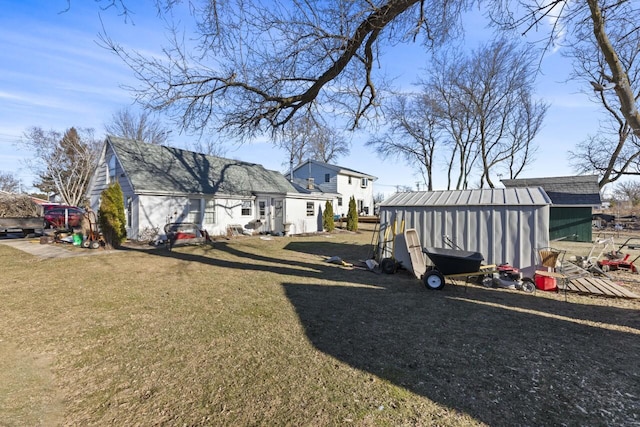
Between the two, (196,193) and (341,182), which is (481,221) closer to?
(196,193)

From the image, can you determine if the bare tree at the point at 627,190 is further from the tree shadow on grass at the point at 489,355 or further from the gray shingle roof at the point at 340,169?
the tree shadow on grass at the point at 489,355

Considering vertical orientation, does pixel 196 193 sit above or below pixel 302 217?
above

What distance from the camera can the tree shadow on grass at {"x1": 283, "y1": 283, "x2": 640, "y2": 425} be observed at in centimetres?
273

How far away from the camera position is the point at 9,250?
11.5m

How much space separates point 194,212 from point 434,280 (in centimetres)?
1317

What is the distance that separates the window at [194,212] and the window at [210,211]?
385mm

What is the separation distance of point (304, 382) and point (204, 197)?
14.7m

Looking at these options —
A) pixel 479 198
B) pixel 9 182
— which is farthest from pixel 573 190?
pixel 9 182

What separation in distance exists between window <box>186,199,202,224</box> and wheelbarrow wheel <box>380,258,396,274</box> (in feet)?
36.9

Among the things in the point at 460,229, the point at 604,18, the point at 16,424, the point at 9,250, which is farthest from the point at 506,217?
the point at 9,250

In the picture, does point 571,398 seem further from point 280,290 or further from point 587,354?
point 280,290

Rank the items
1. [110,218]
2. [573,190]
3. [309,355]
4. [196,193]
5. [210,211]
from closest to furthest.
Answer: [309,355] < [110,218] < [196,193] < [210,211] < [573,190]

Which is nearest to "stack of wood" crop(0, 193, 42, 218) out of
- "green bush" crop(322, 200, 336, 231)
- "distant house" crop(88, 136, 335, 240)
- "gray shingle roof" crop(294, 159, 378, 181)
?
"distant house" crop(88, 136, 335, 240)

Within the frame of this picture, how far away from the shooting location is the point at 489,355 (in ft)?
12.1
